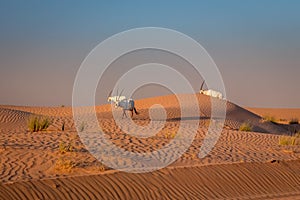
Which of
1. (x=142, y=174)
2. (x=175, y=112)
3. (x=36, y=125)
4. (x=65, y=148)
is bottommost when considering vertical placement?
(x=142, y=174)

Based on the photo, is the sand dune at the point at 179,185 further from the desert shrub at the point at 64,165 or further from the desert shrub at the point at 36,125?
the desert shrub at the point at 36,125

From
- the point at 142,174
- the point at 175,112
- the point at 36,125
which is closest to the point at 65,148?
the point at 142,174

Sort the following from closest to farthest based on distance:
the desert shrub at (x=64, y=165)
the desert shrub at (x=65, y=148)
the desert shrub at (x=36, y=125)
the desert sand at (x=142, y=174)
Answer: the desert sand at (x=142, y=174)
the desert shrub at (x=64, y=165)
the desert shrub at (x=65, y=148)
the desert shrub at (x=36, y=125)

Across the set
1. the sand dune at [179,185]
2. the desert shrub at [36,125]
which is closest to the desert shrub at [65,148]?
the sand dune at [179,185]

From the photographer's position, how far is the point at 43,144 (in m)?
15.8

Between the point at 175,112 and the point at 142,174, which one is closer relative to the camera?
the point at 142,174

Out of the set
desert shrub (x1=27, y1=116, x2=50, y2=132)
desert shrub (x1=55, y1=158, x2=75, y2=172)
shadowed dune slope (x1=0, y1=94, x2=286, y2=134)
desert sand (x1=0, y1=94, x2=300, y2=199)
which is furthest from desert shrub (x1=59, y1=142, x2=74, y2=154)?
shadowed dune slope (x1=0, y1=94, x2=286, y2=134)

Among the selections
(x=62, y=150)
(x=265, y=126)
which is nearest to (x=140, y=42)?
(x=62, y=150)

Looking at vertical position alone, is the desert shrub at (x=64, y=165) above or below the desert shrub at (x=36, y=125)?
below

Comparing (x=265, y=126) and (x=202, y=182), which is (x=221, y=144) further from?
(x=265, y=126)

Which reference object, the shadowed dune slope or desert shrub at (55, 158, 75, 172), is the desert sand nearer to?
desert shrub at (55, 158, 75, 172)

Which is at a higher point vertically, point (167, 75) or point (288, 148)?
point (167, 75)

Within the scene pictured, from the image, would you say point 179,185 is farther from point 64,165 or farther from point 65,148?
point 65,148

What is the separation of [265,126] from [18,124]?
17378mm
